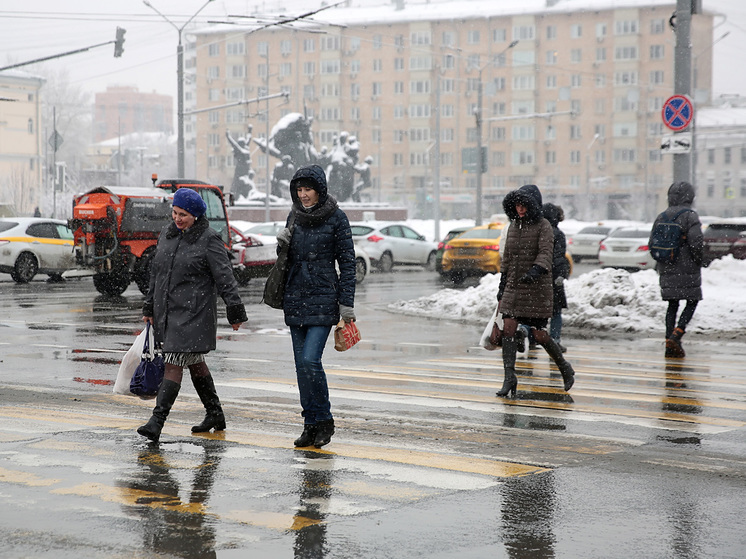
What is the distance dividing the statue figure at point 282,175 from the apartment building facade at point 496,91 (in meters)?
32.4

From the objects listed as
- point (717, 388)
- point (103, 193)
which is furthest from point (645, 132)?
point (717, 388)

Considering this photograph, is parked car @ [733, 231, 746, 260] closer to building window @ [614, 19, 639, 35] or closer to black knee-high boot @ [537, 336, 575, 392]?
black knee-high boot @ [537, 336, 575, 392]

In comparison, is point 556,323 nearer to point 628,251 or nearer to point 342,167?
point 628,251

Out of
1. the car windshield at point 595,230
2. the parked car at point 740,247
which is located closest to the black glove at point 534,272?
the parked car at point 740,247

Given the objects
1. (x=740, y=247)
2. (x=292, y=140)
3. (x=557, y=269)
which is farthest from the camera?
(x=292, y=140)

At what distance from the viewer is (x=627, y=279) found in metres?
17.8

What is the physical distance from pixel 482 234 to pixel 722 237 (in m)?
9.40

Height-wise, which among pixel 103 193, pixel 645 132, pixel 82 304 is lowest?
pixel 82 304

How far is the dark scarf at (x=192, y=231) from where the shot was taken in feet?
23.4

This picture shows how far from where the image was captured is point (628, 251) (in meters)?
36.9

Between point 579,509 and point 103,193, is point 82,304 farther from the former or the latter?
point 579,509

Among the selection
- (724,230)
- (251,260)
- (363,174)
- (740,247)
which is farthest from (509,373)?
(363,174)

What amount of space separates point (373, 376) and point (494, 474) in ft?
15.3

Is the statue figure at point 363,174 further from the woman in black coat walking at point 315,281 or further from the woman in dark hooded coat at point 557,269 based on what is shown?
the woman in black coat walking at point 315,281
